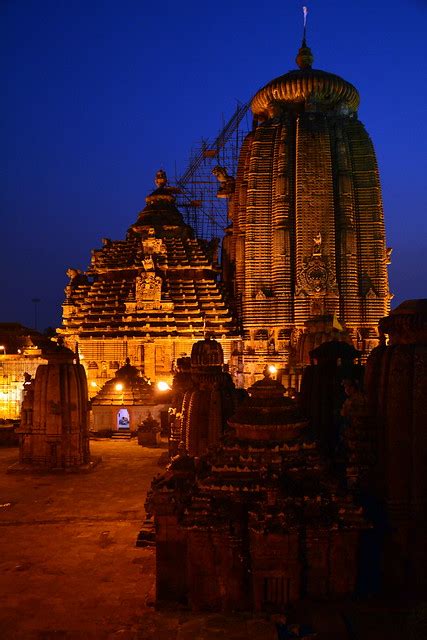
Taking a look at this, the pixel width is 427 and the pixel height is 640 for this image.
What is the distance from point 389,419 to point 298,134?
32007 mm

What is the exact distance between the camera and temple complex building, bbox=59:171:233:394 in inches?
1478

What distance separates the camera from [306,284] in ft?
121

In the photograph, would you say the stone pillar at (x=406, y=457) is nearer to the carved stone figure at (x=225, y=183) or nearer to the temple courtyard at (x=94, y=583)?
the temple courtyard at (x=94, y=583)

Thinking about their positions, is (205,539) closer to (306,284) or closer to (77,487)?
(77,487)

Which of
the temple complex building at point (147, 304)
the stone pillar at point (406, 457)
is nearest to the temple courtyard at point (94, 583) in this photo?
the stone pillar at point (406, 457)

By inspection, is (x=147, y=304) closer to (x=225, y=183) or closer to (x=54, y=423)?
(x=225, y=183)

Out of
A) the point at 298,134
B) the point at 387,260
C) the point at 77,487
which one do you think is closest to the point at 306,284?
the point at 387,260

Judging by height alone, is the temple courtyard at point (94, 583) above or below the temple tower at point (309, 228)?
below

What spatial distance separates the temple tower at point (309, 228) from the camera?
3703 centimetres

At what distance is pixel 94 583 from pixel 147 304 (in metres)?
28.9

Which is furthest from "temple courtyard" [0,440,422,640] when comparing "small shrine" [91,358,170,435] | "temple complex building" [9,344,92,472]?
"small shrine" [91,358,170,435]

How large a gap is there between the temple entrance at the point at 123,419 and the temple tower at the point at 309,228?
30.4 feet

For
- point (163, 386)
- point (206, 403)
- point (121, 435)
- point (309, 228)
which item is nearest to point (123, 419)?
point (121, 435)

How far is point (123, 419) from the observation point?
29266 mm
